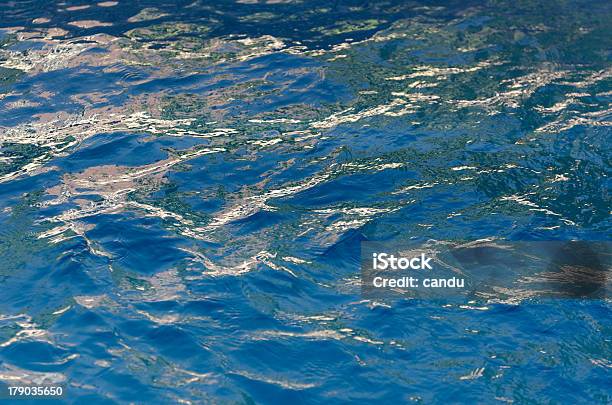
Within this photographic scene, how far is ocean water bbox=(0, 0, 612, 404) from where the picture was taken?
16.7ft

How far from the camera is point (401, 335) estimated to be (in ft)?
17.5

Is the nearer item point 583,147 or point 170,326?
point 170,326

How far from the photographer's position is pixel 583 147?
7621 mm

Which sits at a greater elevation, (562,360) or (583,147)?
(583,147)

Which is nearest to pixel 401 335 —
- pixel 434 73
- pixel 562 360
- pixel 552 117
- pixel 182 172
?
pixel 562 360

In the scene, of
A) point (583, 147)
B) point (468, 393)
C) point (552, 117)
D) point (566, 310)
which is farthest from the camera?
point (552, 117)

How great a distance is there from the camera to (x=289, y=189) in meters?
7.08

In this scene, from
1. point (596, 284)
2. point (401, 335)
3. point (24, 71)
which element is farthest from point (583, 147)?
point (24, 71)

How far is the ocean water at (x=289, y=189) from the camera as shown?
5.08 m

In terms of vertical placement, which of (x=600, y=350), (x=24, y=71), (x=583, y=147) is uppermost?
(x=24, y=71)

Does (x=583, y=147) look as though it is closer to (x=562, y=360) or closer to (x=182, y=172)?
(x=562, y=360)

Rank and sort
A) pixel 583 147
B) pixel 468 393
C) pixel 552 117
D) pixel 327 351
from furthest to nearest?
pixel 552 117
pixel 583 147
pixel 327 351
pixel 468 393

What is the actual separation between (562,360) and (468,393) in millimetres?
801

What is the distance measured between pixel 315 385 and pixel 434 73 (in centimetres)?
547
